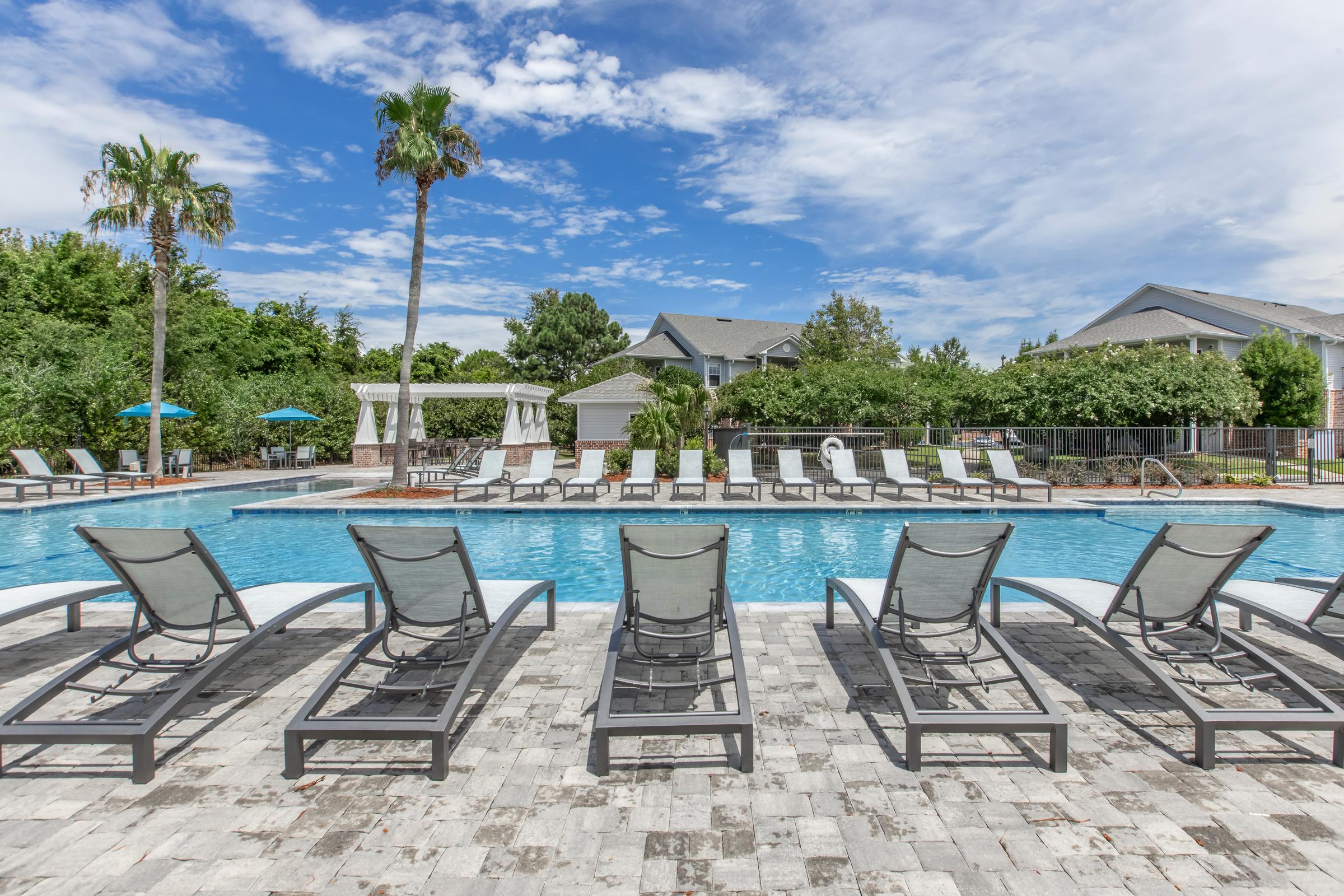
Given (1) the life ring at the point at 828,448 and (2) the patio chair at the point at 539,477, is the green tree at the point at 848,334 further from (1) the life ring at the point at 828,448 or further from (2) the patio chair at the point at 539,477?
(2) the patio chair at the point at 539,477

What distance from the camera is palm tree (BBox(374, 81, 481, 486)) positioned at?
545 inches

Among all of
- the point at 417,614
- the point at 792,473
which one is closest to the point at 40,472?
the point at 417,614

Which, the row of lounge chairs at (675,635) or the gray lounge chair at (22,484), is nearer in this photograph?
the row of lounge chairs at (675,635)

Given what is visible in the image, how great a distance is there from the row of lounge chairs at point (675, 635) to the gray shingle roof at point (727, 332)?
33.0 m

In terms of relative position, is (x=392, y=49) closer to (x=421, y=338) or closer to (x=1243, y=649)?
(x=1243, y=649)

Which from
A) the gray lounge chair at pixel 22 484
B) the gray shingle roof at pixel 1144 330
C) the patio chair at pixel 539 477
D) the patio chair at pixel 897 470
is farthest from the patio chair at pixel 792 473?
the gray shingle roof at pixel 1144 330

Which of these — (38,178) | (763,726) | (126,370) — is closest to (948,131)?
(763,726)

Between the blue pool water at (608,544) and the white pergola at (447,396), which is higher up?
the white pergola at (447,396)

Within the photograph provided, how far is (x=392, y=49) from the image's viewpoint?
13.0 metres

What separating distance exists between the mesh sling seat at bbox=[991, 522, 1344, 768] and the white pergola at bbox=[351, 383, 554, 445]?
20776 mm

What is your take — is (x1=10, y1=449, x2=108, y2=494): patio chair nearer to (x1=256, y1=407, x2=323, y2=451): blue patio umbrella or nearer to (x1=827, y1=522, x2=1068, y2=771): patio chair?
(x1=256, y1=407, x2=323, y2=451): blue patio umbrella

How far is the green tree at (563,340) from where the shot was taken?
4453 centimetres

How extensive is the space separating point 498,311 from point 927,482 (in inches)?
1652

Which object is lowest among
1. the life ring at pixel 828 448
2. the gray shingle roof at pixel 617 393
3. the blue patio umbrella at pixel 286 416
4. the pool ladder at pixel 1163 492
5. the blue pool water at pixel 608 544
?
the blue pool water at pixel 608 544
